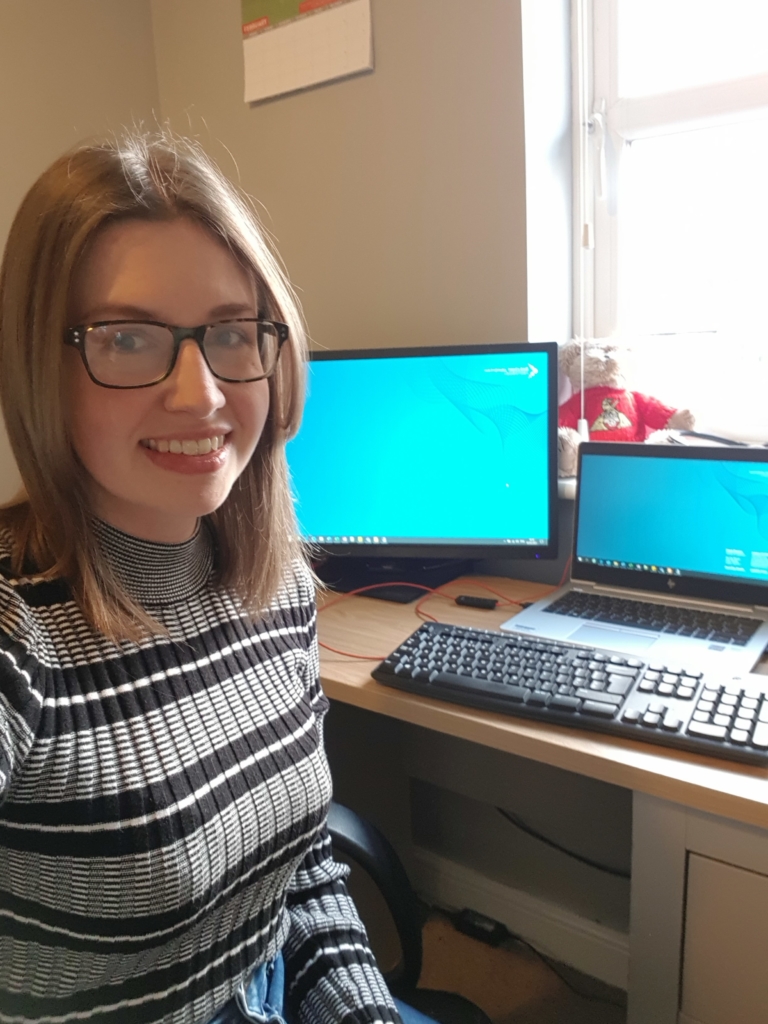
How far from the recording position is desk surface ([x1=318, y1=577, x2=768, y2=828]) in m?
0.79

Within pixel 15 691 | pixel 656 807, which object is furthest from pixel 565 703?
pixel 15 691

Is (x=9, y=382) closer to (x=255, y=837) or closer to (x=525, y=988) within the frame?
(x=255, y=837)

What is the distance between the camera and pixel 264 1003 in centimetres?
80

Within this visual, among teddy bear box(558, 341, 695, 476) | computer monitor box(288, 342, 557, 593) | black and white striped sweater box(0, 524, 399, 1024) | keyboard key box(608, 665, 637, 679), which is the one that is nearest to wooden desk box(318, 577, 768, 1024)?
keyboard key box(608, 665, 637, 679)

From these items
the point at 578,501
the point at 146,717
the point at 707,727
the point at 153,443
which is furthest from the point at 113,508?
the point at 578,501

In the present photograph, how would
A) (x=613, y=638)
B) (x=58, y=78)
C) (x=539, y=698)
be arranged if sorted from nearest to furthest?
(x=539, y=698) → (x=613, y=638) → (x=58, y=78)

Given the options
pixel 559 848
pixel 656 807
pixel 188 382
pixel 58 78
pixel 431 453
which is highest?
pixel 58 78

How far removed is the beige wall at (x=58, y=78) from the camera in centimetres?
164

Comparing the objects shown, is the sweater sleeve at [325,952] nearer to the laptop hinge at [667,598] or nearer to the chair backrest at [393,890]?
the chair backrest at [393,890]

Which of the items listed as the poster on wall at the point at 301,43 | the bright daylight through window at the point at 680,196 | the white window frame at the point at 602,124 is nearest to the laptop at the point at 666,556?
the bright daylight through window at the point at 680,196

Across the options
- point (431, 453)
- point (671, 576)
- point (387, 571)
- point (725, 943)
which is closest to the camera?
point (725, 943)

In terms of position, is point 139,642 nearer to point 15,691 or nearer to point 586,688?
point 15,691

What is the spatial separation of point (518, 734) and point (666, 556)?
0.47 m

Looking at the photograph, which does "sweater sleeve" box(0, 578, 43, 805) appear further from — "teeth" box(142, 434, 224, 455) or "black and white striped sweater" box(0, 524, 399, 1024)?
"teeth" box(142, 434, 224, 455)
